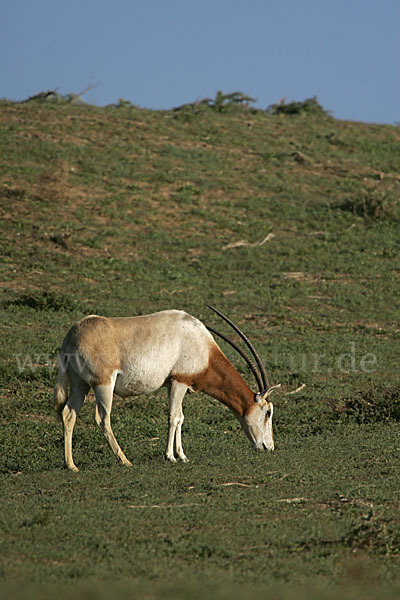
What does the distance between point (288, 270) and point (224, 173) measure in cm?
682

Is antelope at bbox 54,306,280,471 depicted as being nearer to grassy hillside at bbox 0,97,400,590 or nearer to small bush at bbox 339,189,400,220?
grassy hillside at bbox 0,97,400,590

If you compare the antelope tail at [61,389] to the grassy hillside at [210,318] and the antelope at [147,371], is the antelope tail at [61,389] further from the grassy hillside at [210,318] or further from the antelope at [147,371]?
the grassy hillside at [210,318]

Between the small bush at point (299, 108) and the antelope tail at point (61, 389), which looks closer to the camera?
the antelope tail at point (61, 389)

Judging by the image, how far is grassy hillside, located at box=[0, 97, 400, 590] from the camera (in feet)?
17.2

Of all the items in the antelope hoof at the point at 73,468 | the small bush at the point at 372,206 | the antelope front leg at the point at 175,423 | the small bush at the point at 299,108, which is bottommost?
the antelope hoof at the point at 73,468

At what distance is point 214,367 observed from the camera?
8.59m

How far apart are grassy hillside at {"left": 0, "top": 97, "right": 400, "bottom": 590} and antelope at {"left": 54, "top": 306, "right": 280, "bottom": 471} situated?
38cm

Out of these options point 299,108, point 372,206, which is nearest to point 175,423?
point 372,206

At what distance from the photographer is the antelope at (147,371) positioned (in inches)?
315

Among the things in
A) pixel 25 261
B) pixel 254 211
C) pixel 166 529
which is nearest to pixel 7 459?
pixel 166 529

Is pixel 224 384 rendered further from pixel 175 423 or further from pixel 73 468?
pixel 73 468

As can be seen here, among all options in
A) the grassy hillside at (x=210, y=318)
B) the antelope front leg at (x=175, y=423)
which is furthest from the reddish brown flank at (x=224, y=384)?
the grassy hillside at (x=210, y=318)

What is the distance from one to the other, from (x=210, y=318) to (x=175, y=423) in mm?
7893

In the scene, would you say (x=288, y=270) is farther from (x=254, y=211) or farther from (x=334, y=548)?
(x=334, y=548)
